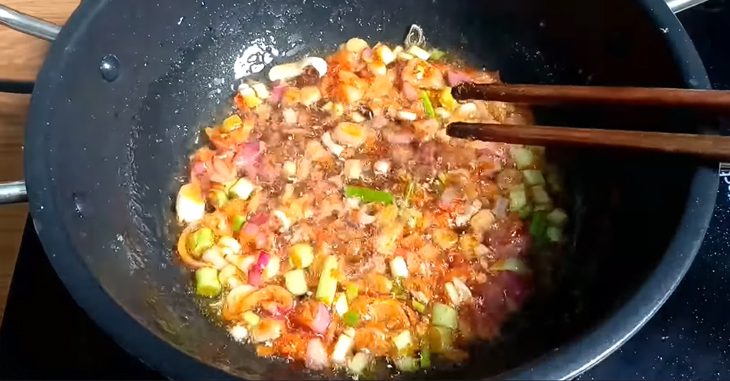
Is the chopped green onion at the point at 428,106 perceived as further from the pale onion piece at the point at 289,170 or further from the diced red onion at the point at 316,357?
the diced red onion at the point at 316,357

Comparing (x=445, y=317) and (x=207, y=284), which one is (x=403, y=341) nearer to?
(x=445, y=317)

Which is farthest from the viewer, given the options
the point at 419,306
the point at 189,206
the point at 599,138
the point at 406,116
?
the point at 406,116

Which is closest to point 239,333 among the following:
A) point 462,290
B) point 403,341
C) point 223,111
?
point 403,341

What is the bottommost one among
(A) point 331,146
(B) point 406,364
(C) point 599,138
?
(B) point 406,364

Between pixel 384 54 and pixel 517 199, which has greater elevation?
pixel 384 54

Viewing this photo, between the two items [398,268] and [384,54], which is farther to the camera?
[384,54]

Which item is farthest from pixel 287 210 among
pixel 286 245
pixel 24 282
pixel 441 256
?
pixel 24 282

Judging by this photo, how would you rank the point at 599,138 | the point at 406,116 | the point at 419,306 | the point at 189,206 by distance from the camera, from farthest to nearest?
the point at 406,116 → the point at 189,206 → the point at 419,306 → the point at 599,138
